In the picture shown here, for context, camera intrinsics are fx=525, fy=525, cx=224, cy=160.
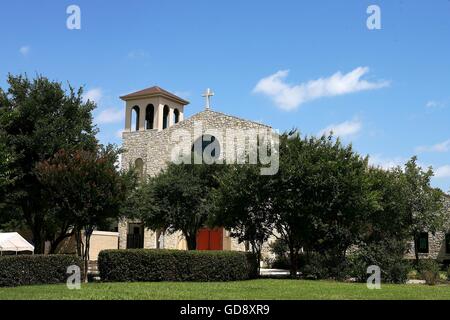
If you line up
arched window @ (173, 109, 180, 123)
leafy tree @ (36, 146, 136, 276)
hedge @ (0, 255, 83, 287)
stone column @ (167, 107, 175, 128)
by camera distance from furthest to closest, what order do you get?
arched window @ (173, 109, 180, 123) → stone column @ (167, 107, 175, 128) → leafy tree @ (36, 146, 136, 276) → hedge @ (0, 255, 83, 287)

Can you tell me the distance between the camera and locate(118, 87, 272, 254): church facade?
40750mm

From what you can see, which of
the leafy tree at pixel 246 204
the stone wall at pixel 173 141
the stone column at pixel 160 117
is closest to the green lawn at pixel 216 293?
the leafy tree at pixel 246 204

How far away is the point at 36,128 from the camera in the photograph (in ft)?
82.4

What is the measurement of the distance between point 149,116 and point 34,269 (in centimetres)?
3057

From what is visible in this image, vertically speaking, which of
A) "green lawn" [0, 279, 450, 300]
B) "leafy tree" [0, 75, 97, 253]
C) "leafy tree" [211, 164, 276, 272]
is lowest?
"green lawn" [0, 279, 450, 300]

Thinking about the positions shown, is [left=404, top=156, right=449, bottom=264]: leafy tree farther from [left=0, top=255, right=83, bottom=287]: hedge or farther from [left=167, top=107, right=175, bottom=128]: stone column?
[left=0, top=255, right=83, bottom=287]: hedge

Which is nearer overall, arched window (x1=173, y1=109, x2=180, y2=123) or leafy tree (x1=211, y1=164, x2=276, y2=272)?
leafy tree (x1=211, y1=164, x2=276, y2=272)

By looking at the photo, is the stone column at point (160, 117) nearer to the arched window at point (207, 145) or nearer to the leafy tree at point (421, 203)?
the arched window at point (207, 145)

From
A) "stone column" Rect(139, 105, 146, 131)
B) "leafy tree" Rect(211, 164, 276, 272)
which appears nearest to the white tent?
"leafy tree" Rect(211, 164, 276, 272)

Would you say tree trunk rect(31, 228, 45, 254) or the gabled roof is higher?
the gabled roof

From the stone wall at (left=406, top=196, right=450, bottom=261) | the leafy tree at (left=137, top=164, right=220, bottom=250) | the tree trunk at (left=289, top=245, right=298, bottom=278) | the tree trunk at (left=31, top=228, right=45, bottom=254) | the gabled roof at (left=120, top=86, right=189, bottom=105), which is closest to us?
the tree trunk at (left=289, top=245, right=298, bottom=278)

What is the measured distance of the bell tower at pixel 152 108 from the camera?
152ft

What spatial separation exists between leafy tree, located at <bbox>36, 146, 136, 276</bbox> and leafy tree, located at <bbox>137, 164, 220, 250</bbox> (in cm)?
1022
